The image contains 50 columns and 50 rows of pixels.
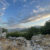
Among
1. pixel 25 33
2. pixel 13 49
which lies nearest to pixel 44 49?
pixel 13 49

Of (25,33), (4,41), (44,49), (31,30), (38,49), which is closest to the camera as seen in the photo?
(4,41)

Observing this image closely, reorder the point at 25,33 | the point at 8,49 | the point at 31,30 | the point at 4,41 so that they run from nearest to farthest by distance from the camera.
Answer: the point at 8,49, the point at 4,41, the point at 25,33, the point at 31,30

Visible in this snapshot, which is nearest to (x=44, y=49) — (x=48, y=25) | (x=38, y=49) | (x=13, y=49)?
(x=38, y=49)

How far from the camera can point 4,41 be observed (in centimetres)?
997

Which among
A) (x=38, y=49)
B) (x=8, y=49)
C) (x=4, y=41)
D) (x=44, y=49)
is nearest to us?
(x=8, y=49)

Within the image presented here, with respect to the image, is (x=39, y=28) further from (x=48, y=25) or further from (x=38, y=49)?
(x=38, y=49)

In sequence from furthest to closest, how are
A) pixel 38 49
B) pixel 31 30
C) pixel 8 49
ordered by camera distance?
1. pixel 31 30
2. pixel 38 49
3. pixel 8 49

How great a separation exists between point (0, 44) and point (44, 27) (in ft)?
78.2

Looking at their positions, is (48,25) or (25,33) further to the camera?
(48,25)

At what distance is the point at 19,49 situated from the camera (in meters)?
10.1

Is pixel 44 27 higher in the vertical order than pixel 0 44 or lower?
higher

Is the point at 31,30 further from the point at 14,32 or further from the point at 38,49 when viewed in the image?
the point at 38,49

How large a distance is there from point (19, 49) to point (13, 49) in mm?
867

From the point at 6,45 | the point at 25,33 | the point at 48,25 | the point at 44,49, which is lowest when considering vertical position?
the point at 44,49
